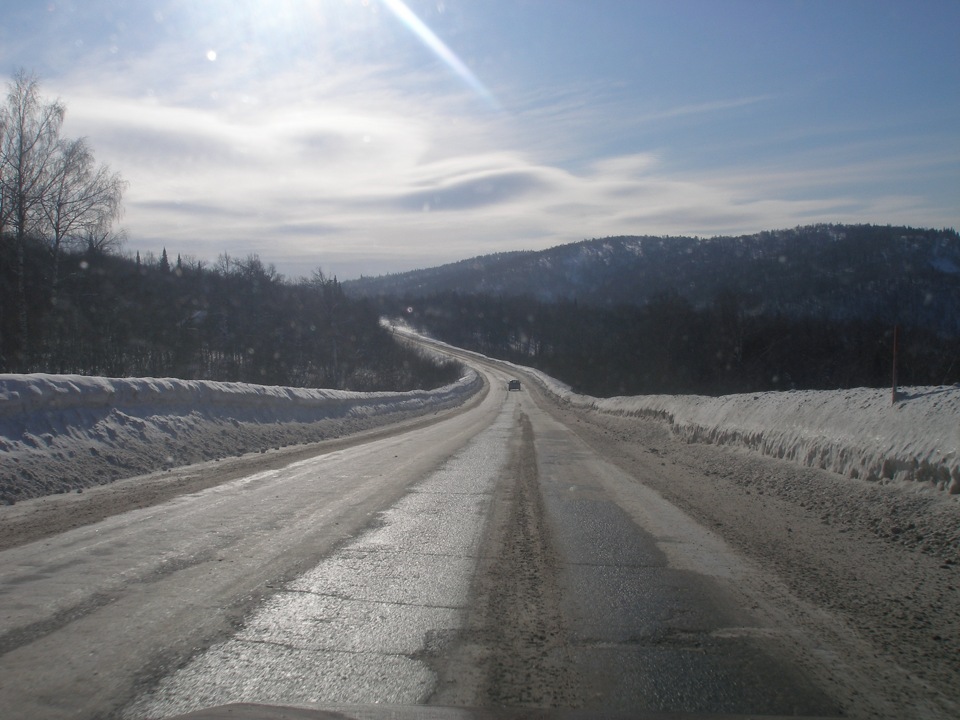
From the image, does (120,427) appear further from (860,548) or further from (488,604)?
(860,548)

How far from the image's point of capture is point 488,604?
16.7ft

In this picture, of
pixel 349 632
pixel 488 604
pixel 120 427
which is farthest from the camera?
pixel 120 427

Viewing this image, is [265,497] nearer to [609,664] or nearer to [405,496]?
[405,496]

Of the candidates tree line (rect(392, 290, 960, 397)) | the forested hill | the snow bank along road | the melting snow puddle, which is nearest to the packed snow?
the snow bank along road

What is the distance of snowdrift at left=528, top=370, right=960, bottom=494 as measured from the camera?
7.89 meters

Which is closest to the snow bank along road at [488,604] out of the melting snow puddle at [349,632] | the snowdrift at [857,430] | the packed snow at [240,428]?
the melting snow puddle at [349,632]

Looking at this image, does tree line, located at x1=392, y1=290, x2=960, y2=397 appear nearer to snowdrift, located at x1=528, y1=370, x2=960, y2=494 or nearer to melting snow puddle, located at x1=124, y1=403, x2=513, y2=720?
snowdrift, located at x1=528, y1=370, x2=960, y2=494

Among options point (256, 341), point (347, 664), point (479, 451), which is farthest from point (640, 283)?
point (347, 664)

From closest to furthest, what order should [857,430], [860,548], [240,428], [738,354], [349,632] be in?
1. [349,632]
2. [860,548]
3. [857,430]
4. [240,428]
5. [738,354]

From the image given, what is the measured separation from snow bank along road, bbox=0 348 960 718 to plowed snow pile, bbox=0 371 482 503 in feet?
3.86

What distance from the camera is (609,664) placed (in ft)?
13.5

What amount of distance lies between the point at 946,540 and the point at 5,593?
822cm

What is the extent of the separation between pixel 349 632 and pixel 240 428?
12.9m

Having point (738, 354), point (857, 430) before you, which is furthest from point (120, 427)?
point (738, 354)
